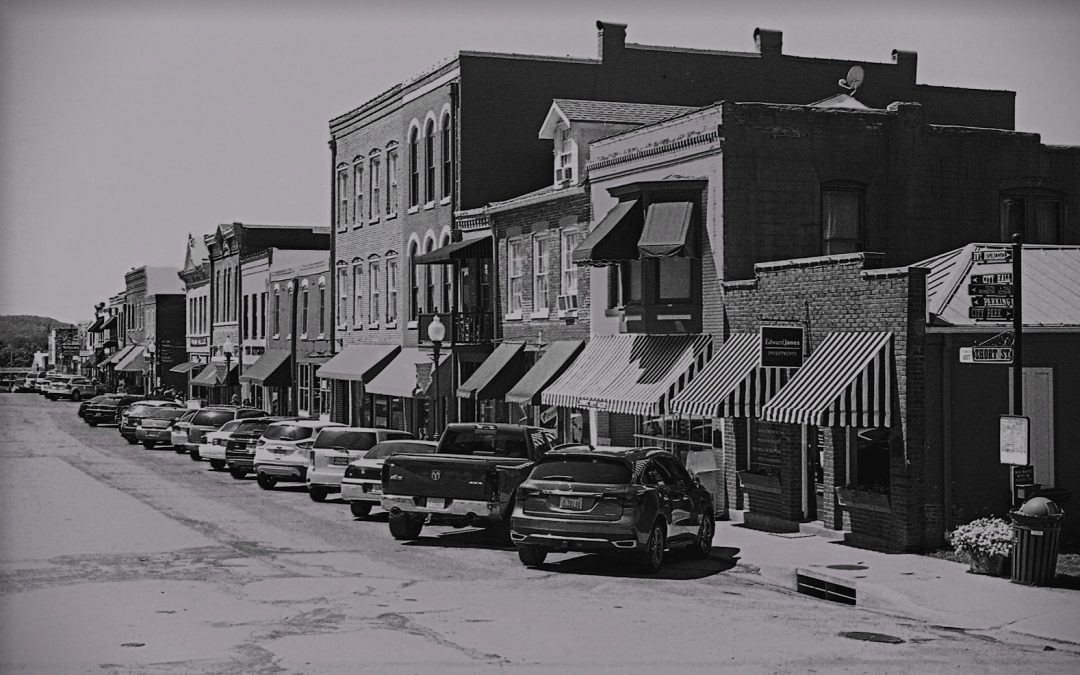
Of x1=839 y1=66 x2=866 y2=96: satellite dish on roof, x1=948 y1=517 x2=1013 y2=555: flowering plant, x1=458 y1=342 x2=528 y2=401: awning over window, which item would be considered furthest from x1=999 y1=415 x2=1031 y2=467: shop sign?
x1=458 y1=342 x2=528 y2=401: awning over window

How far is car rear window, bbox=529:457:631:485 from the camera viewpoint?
18.2m

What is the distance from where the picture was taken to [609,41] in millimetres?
42656

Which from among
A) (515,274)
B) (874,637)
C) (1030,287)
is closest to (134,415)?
(515,274)

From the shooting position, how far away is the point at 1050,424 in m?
20.4

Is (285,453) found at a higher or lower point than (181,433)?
higher

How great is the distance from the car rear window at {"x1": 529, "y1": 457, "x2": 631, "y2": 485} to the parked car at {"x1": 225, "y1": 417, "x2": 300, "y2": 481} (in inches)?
718

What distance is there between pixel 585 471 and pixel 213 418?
89.0 ft

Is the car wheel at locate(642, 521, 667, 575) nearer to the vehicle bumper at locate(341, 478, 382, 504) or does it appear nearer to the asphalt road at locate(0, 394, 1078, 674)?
the asphalt road at locate(0, 394, 1078, 674)

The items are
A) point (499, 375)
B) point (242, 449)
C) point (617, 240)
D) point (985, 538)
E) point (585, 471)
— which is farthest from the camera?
point (242, 449)

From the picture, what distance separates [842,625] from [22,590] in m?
9.54

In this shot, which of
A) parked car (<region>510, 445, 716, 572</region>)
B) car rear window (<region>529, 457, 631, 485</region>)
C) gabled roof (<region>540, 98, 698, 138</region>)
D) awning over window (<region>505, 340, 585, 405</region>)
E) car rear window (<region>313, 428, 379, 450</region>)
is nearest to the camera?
parked car (<region>510, 445, 716, 572</region>)

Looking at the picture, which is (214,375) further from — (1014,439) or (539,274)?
(1014,439)

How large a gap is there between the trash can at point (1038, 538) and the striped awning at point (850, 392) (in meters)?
3.70

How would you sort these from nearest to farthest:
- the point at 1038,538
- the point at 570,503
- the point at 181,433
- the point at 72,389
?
the point at 1038,538
the point at 570,503
the point at 181,433
the point at 72,389
